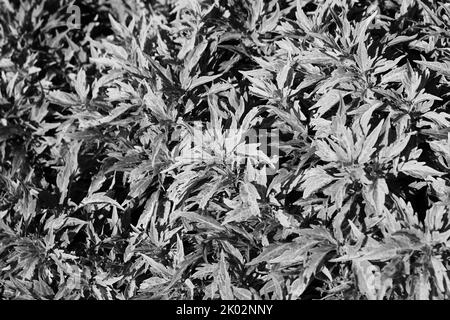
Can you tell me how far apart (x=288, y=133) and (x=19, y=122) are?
5.17ft

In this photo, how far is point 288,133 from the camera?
2.65 metres

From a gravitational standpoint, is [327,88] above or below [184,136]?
above

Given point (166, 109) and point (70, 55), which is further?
point (70, 55)

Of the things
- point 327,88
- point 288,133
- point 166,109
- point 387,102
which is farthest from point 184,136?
point 387,102

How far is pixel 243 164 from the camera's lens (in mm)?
2492

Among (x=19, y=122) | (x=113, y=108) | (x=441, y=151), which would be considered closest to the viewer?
(x=441, y=151)

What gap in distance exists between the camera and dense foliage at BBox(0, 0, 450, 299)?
2.27 m

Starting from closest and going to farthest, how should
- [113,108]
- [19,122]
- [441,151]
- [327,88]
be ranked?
1. [441,151]
2. [327,88]
3. [113,108]
4. [19,122]

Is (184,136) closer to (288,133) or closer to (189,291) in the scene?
(288,133)

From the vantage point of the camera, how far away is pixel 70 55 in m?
3.35

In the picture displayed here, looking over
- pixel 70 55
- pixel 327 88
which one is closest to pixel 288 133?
pixel 327 88

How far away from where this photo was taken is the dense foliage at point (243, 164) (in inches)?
89.2

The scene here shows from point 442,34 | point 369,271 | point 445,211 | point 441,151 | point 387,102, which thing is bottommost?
point 369,271
